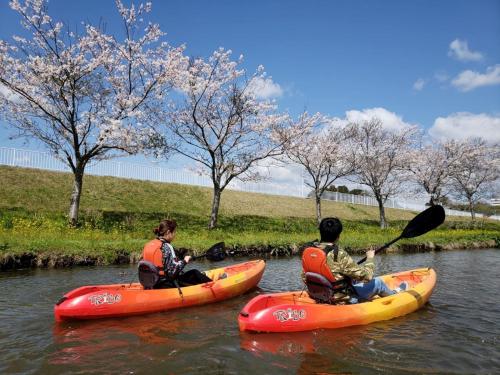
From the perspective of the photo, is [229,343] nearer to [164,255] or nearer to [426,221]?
[164,255]

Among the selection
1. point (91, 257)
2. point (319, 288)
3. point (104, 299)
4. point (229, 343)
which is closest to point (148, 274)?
point (104, 299)

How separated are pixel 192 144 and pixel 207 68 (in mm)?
3549

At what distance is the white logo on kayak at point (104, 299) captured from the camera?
21.9 ft

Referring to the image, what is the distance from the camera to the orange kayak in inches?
258

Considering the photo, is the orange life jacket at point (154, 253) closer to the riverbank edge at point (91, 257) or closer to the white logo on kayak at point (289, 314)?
the white logo on kayak at point (289, 314)

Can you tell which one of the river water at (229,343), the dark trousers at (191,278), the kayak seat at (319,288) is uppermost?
the kayak seat at (319,288)

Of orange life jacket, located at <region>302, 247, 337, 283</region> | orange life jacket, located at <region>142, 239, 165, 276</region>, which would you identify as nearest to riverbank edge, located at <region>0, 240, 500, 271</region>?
orange life jacket, located at <region>142, 239, 165, 276</region>

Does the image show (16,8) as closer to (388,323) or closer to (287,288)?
(287,288)

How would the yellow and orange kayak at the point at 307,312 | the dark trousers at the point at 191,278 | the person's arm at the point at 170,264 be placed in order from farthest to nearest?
the dark trousers at the point at 191,278 → the person's arm at the point at 170,264 → the yellow and orange kayak at the point at 307,312

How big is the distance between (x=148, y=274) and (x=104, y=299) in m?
0.82

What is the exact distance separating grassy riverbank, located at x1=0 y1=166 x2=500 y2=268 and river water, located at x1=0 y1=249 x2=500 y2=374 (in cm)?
404

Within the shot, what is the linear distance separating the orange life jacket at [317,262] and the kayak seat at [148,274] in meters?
2.68

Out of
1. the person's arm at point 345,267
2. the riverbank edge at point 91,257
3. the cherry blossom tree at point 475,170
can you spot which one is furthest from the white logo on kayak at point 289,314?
the cherry blossom tree at point 475,170

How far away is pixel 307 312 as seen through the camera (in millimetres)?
6043
